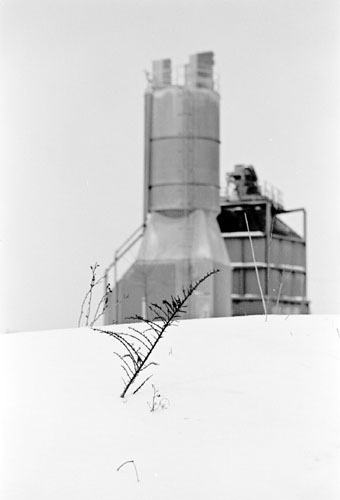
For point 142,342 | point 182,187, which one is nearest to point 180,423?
point 142,342

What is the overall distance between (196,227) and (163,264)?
49.4 inches

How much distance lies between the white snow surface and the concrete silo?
566 inches

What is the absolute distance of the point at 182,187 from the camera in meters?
Result: 17.7

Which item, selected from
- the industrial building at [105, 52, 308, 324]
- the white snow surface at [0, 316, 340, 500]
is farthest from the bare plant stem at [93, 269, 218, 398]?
the industrial building at [105, 52, 308, 324]

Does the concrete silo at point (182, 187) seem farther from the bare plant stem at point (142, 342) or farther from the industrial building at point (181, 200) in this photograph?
the bare plant stem at point (142, 342)

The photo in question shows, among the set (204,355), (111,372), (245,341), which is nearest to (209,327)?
(245,341)

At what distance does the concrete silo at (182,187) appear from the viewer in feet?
58.4

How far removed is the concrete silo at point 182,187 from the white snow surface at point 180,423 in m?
14.4

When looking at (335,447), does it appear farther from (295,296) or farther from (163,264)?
(295,296)

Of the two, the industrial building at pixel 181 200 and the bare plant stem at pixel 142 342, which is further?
the industrial building at pixel 181 200

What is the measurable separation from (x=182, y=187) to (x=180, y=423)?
15.4 metres

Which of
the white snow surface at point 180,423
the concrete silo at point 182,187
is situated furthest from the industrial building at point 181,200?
the white snow surface at point 180,423

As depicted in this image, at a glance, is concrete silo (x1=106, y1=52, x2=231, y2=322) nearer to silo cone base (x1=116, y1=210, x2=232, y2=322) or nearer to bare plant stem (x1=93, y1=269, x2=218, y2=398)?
silo cone base (x1=116, y1=210, x2=232, y2=322)

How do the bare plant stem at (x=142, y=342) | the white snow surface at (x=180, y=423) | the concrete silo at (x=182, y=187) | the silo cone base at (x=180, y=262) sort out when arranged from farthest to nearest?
the silo cone base at (x=180, y=262), the concrete silo at (x=182, y=187), the bare plant stem at (x=142, y=342), the white snow surface at (x=180, y=423)
